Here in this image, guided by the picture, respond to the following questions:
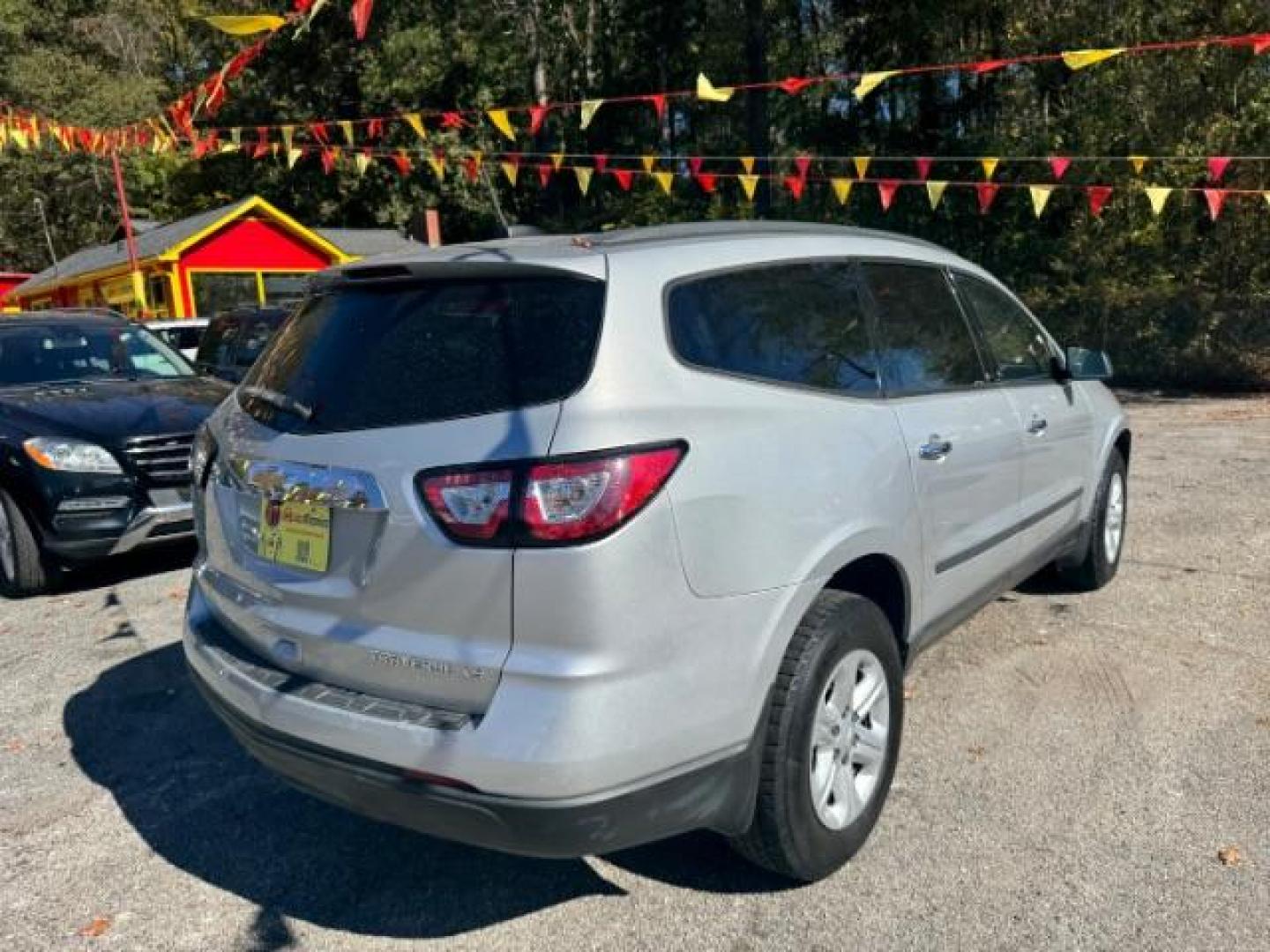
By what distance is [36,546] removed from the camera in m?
5.96

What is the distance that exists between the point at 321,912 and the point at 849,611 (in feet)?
5.60

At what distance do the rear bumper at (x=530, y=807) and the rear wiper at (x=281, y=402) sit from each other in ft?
2.76

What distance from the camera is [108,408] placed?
6246 mm

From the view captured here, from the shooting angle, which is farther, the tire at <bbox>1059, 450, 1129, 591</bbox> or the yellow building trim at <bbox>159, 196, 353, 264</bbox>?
the yellow building trim at <bbox>159, 196, 353, 264</bbox>

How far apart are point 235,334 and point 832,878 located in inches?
396

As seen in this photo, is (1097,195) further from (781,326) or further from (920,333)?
(781,326)

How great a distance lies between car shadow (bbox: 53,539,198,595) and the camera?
633cm

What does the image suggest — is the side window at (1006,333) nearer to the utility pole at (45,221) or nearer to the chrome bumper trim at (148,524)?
the chrome bumper trim at (148,524)

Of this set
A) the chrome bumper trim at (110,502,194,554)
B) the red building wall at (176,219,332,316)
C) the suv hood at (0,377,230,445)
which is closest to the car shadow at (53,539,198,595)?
the chrome bumper trim at (110,502,194,554)

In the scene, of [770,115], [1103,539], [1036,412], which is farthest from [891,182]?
[770,115]

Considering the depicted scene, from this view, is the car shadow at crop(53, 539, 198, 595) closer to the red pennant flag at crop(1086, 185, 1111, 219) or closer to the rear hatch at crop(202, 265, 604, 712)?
the rear hatch at crop(202, 265, 604, 712)

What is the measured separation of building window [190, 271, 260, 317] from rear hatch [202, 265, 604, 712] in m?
24.4

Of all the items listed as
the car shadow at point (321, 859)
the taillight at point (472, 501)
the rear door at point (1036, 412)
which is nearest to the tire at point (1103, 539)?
the rear door at point (1036, 412)

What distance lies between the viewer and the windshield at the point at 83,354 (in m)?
6.99
